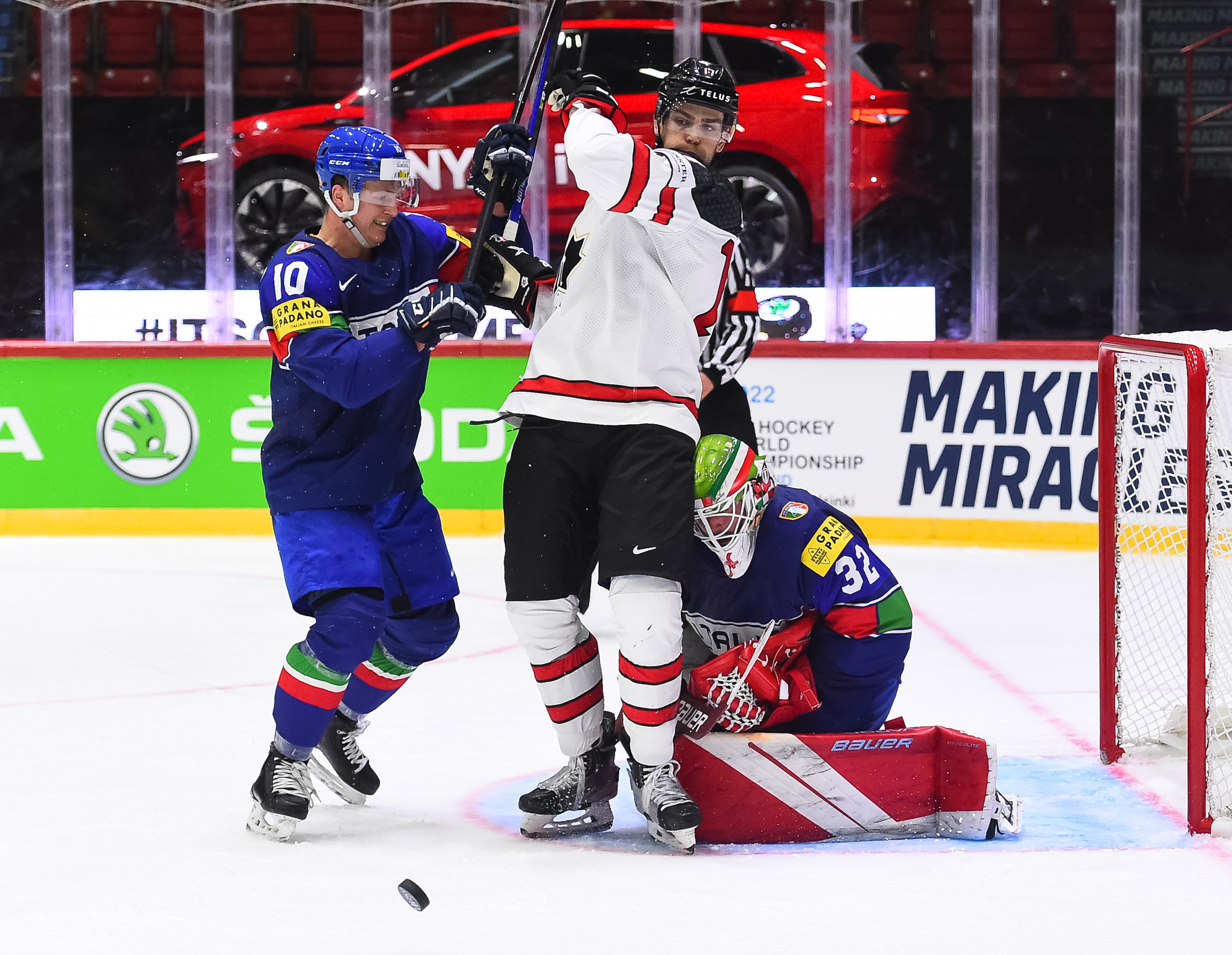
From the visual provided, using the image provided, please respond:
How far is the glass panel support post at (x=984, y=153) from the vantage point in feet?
22.1

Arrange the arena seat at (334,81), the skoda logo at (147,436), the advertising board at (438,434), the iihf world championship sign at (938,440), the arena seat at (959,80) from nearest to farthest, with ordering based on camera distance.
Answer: the iihf world championship sign at (938,440) < the advertising board at (438,434) < the skoda logo at (147,436) < the arena seat at (959,80) < the arena seat at (334,81)

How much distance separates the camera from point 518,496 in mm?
2533

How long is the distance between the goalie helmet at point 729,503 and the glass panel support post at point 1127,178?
4603 mm

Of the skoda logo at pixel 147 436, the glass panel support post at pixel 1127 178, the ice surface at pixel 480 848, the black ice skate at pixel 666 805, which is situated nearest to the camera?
the ice surface at pixel 480 848

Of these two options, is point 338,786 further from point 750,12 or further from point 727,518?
point 750,12

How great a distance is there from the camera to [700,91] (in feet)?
8.90

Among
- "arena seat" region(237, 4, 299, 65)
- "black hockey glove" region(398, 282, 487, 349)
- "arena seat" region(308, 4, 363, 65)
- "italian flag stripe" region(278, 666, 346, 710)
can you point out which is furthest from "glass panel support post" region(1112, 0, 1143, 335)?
"italian flag stripe" region(278, 666, 346, 710)

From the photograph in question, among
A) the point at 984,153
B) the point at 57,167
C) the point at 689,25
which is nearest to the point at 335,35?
the point at 57,167

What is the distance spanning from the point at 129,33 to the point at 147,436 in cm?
197

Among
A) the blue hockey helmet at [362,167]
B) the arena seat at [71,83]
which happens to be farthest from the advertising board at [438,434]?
the blue hockey helmet at [362,167]

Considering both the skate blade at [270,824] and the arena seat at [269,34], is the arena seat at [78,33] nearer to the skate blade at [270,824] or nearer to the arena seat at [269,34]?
the arena seat at [269,34]

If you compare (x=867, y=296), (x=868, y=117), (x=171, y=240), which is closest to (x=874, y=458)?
(x=867, y=296)

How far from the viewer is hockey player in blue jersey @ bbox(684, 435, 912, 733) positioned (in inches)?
98.3

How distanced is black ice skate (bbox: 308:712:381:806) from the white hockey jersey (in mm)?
660
